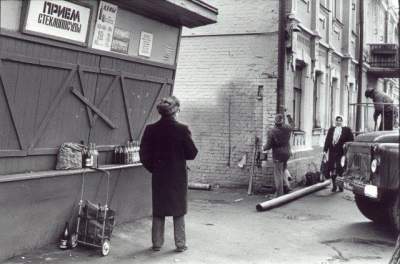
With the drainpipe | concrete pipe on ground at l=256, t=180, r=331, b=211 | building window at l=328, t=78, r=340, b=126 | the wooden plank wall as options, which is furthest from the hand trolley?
building window at l=328, t=78, r=340, b=126

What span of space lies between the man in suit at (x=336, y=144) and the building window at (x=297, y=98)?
5.03ft

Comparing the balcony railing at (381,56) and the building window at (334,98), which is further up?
the balcony railing at (381,56)

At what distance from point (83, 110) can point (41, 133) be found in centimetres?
83

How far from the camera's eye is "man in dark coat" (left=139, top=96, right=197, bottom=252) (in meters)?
6.64

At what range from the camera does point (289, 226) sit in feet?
28.7

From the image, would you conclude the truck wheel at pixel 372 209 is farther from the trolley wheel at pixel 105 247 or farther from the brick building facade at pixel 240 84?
the trolley wheel at pixel 105 247

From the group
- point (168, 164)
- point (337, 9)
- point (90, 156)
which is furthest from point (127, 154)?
point (337, 9)

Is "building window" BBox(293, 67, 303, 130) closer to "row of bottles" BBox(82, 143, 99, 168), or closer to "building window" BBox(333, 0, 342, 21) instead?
"building window" BBox(333, 0, 342, 21)

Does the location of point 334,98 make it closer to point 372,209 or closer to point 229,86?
point 229,86

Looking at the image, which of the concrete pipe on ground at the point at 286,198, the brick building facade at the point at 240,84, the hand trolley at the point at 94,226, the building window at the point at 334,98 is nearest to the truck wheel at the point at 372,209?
the concrete pipe on ground at the point at 286,198

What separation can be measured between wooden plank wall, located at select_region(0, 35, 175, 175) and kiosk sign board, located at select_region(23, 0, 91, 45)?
5.8 inches

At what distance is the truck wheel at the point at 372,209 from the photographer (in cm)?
894

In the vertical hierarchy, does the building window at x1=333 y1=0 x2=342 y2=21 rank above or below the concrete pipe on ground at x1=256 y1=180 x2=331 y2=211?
above

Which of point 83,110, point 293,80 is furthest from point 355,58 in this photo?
point 83,110
